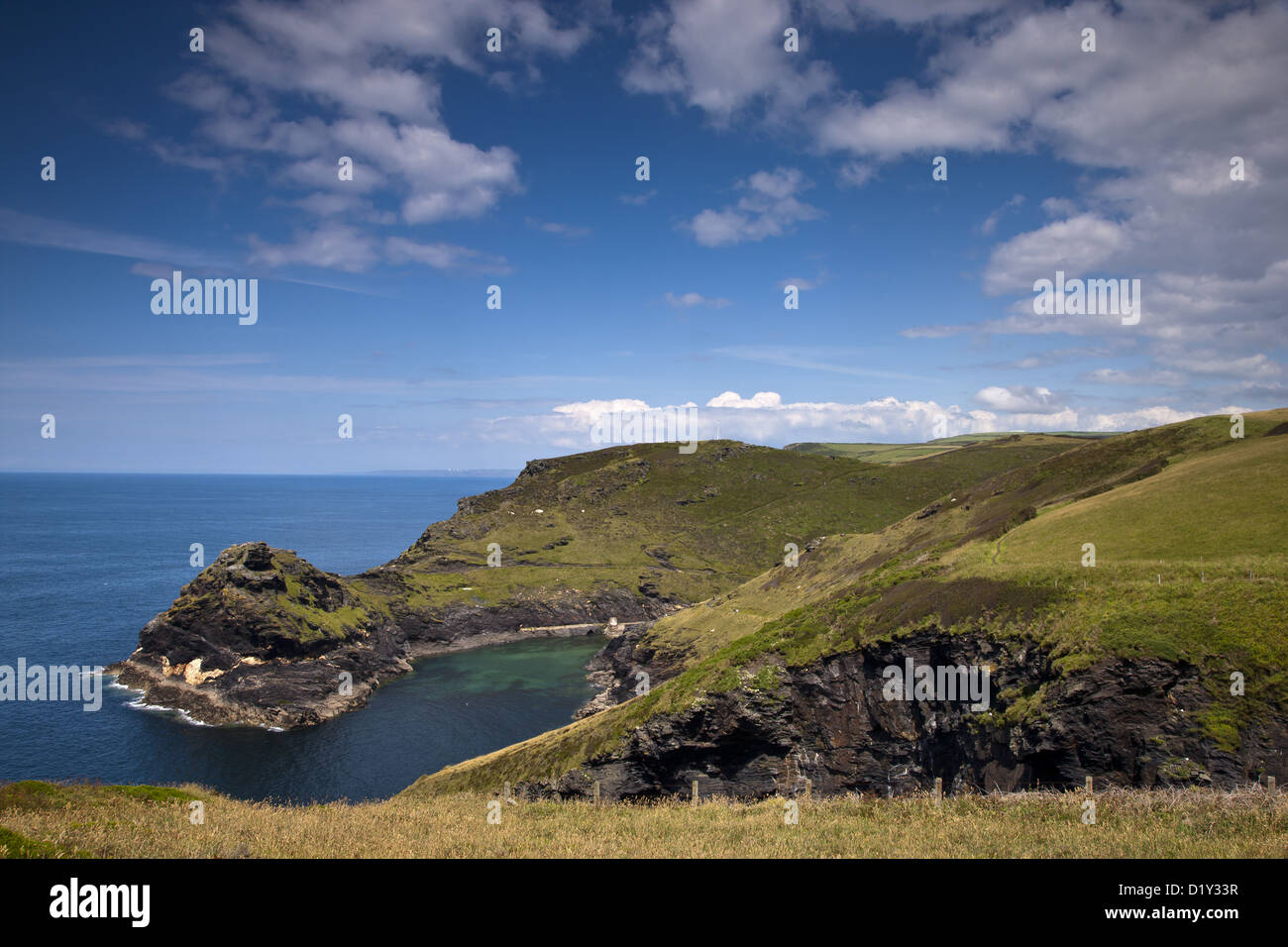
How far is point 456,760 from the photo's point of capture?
69.9 meters

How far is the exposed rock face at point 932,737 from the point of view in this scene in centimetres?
2553

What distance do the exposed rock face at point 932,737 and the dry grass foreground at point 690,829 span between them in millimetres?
7459

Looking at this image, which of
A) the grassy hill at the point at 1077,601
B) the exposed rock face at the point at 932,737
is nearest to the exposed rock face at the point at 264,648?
the grassy hill at the point at 1077,601

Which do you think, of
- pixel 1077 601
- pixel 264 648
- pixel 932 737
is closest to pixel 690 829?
pixel 932 737

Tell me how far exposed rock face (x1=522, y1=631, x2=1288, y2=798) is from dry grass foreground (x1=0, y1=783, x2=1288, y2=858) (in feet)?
24.5

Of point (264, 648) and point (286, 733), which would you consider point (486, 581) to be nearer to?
point (264, 648)

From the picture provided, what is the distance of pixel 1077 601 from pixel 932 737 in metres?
10.5

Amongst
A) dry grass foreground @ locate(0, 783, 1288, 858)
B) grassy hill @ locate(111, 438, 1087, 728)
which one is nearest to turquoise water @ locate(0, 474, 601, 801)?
grassy hill @ locate(111, 438, 1087, 728)

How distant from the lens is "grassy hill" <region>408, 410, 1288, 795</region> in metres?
26.7

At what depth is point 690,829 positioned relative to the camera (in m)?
19.1

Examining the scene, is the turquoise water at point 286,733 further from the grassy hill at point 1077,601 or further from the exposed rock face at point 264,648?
the grassy hill at point 1077,601
